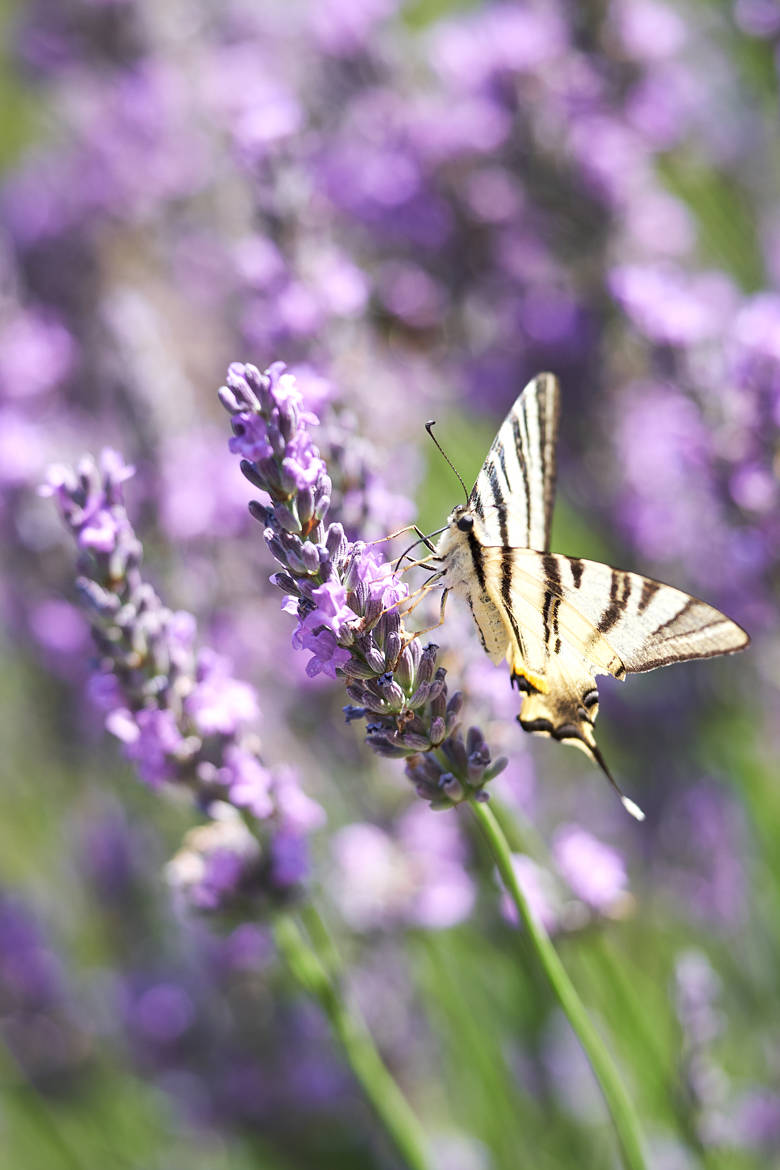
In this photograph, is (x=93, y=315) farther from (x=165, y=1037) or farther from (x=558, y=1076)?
(x=558, y=1076)

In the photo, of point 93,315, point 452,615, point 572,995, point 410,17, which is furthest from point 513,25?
point 410,17

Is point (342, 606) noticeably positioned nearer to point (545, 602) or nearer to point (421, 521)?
point (545, 602)

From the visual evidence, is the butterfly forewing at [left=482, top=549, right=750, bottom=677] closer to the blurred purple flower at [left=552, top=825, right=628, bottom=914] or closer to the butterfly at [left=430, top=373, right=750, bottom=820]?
the butterfly at [left=430, top=373, right=750, bottom=820]

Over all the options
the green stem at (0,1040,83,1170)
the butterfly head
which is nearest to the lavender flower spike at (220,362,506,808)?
the butterfly head

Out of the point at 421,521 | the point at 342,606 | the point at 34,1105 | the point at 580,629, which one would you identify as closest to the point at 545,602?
the point at 580,629

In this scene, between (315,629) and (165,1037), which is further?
(165,1037)

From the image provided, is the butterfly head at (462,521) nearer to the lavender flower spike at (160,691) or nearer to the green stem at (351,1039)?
the lavender flower spike at (160,691)
